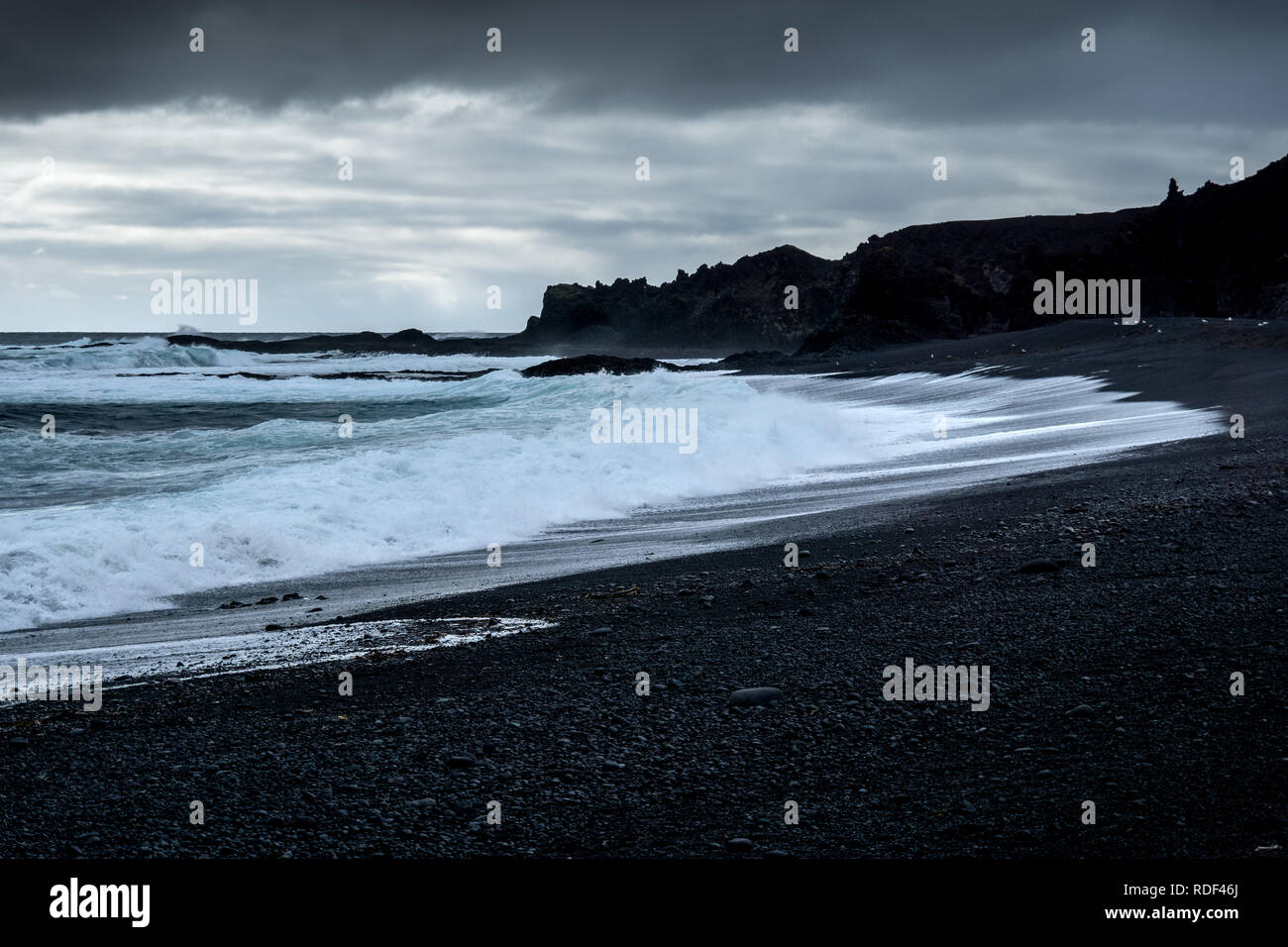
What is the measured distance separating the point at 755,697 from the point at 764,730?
16.6 inches

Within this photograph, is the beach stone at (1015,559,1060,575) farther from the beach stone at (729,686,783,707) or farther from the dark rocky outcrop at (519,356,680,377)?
the dark rocky outcrop at (519,356,680,377)

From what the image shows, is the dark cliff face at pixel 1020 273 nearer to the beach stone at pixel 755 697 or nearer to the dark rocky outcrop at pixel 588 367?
the dark rocky outcrop at pixel 588 367

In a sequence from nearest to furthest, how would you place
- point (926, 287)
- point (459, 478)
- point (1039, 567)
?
point (1039, 567) → point (459, 478) → point (926, 287)

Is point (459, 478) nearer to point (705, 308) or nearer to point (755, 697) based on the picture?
point (755, 697)

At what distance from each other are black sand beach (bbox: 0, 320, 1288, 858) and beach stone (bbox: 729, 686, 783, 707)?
0.07m

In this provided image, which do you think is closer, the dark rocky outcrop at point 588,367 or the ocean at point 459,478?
the ocean at point 459,478

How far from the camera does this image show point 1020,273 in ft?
220

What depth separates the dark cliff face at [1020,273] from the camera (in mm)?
64188

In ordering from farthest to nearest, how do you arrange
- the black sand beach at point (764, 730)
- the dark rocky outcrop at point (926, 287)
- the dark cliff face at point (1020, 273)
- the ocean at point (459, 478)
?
the dark rocky outcrop at point (926, 287)
the dark cliff face at point (1020, 273)
the ocean at point (459, 478)
the black sand beach at point (764, 730)

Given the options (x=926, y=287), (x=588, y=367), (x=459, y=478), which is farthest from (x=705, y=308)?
(x=459, y=478)

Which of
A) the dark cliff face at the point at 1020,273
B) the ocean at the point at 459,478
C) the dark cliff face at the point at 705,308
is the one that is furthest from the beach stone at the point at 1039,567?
the dark cliff face at the point at 705,308

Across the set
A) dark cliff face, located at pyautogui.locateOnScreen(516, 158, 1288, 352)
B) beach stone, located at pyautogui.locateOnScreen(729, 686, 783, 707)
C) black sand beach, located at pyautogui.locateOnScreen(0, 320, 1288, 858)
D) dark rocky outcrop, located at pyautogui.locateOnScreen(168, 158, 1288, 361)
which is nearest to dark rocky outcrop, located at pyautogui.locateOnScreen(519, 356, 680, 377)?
dark rocky outcrop, located at pyautogui.locateOnScreen(168, 158, 1288, 361)

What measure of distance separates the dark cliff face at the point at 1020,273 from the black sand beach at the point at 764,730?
166 feet
